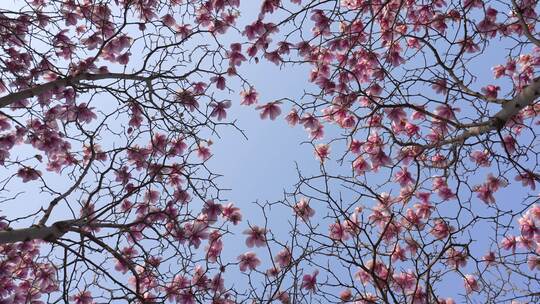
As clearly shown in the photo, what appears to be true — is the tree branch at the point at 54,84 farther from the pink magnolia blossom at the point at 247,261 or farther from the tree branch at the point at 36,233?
the pink magnolia blossom at the point at 247,261

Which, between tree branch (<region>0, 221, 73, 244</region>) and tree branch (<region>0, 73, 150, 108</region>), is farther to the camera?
tree branch (<region>0, 73, 150, 108</region>)

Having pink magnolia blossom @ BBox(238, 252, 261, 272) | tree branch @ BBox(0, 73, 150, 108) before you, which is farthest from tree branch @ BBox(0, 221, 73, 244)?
pink magnolia blossom @ BBox(238, 252, 261, 272)

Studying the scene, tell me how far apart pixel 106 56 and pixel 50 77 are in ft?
2.39

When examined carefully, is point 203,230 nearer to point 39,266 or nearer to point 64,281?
point 64,281

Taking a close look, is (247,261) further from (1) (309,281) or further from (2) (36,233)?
(2) (36,233)

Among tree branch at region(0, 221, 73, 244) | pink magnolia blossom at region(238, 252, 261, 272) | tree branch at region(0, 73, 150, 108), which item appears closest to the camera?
tree branch at region(0, 221, 73, 244)

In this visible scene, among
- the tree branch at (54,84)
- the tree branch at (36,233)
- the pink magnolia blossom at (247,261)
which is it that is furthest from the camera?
the pink magnolia blossom at (247,261)

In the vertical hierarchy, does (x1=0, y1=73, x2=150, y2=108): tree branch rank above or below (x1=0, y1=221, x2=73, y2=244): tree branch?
above

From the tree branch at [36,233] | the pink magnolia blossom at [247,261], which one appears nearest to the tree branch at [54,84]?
the tree branch at [36,233]

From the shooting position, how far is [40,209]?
3686mm

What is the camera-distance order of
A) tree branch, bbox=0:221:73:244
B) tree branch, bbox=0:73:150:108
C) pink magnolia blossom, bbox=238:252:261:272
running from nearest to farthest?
tree branch, bbox=0:221:73:244
tree branch, bbox=0:73:150:108
pink magnolia blossom, bbox=238:252:261:272

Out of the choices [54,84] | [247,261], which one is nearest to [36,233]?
[54,84]

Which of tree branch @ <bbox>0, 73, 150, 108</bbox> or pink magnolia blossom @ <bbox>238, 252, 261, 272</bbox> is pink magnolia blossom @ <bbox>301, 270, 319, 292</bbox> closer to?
pink magnolia blossom @ <bbox>238, 252, 261, 272</bbox>

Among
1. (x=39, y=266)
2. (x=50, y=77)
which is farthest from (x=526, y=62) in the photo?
(x=39, y=266)
